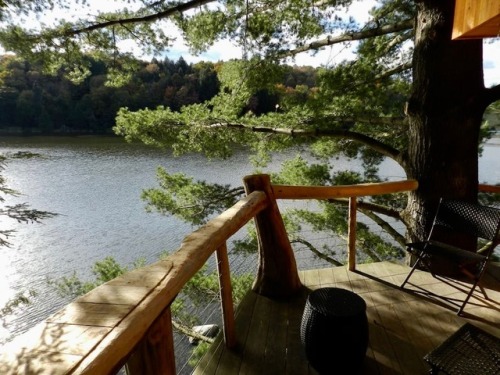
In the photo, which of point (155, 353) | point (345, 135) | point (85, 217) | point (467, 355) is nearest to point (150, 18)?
point (345, 135)

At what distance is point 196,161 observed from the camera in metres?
23.6

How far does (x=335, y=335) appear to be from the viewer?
1.75 meters

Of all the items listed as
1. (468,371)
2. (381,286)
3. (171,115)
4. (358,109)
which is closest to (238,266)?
(171,115)

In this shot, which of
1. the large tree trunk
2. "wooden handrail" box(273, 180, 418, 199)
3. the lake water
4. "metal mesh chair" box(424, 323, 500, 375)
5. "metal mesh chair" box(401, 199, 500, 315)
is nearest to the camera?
"metal mesh chair" box(424, 323, 500, 375)

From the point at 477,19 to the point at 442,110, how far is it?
1.47 m

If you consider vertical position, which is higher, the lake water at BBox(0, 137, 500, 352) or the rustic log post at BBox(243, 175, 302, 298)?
the rustic log post at BBox(243, 175, 302, 298)

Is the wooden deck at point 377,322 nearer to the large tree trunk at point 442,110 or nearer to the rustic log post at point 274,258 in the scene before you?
the rustic log post at point 274,258

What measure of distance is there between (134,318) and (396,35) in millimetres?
6293

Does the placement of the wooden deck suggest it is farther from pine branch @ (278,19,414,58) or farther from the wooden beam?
pine branch @ (278,19,414,58)

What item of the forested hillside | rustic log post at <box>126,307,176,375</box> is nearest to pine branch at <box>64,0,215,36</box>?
rustic log post at <box>126,307,176,375</box>

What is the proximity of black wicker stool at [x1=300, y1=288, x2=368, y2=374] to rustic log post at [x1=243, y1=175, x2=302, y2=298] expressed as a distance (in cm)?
69

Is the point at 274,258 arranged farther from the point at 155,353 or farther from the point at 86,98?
the point at 86,98

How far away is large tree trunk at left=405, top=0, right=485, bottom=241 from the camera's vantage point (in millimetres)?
3268

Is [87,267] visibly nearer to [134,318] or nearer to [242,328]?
[242,328]
